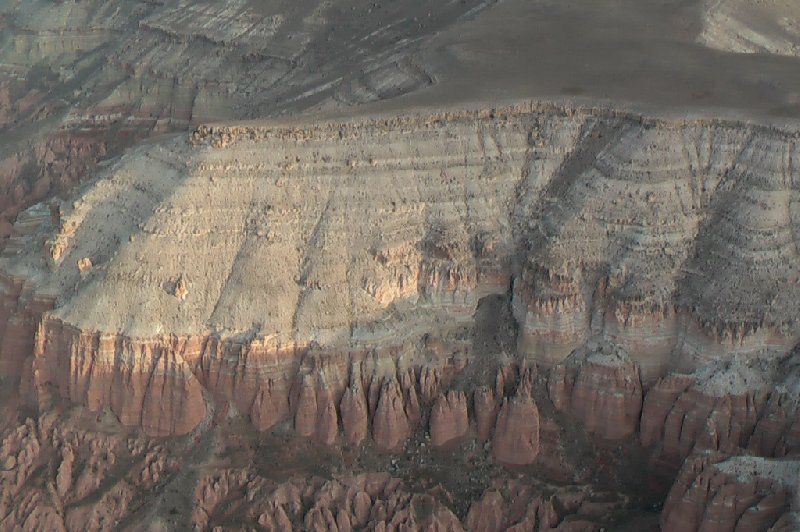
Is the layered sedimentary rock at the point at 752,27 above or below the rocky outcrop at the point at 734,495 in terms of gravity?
above

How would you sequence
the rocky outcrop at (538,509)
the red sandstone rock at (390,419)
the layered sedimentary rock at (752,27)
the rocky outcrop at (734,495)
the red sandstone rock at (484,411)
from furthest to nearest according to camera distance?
the layered sedimentary rock at (752,27)
the red sandstone rock at (484,411)
the red sandstone rock at (390,419)
the rocky outcrop at (538,509)
the rocky outcrop at (734,495)

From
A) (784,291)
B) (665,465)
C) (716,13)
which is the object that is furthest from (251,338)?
(716,13)

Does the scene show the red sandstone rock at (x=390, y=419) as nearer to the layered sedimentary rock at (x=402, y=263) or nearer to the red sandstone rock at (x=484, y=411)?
the layered sedimentary rock at (x=402, y=263)

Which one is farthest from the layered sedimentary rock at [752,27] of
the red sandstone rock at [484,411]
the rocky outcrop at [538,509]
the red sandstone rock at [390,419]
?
the rocky outcrop at [538,509]

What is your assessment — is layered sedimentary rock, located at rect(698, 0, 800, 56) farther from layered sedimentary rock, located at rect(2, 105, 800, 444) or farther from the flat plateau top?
layered sedimentary rock, located at rect(2, 105, 800, 444)

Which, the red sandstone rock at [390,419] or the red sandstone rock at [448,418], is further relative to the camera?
the red sandstone rock at [448,418]

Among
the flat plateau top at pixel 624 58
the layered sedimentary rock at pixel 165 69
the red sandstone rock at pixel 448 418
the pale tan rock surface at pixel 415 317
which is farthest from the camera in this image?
the layered sedimentary rock at pixel 165 69

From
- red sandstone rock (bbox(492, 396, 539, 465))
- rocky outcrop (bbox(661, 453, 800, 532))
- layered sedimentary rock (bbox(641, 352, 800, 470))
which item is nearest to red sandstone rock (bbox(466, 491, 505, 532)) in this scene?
red sandstone rock (bbox(492, 396, 539, 465))
